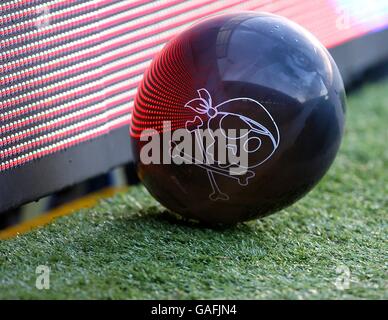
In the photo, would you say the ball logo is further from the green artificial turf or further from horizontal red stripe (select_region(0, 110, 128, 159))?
horizontal red stripe (select_region(0, 110, 128, 159))

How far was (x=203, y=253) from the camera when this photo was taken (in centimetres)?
346

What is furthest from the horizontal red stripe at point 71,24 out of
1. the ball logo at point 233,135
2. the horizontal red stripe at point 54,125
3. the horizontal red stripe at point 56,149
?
the ball logo at point 233,135

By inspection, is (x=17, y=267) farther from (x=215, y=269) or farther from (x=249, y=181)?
(x=249, y=181)

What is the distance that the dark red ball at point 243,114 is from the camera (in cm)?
334

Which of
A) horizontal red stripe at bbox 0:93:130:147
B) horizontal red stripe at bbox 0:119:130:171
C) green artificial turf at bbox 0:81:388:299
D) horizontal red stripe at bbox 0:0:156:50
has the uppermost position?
horizontal red stripe at bbox 0:0:156:50

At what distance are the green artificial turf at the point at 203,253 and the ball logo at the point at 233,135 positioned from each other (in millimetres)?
360

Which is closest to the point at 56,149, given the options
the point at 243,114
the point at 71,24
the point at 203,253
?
the point at 71,24

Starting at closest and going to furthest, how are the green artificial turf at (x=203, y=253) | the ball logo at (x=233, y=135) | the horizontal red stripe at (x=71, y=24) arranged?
1. the green artificial turf at (x=203, y=253)
2. the ball logo at (x=233, y=135)
3. the horizontal red stripe at (x=71, y=24)

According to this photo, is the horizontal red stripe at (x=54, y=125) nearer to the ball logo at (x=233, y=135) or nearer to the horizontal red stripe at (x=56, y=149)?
the horizontal red stripe at (x=56, y=149)

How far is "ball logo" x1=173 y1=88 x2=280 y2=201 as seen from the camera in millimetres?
3334

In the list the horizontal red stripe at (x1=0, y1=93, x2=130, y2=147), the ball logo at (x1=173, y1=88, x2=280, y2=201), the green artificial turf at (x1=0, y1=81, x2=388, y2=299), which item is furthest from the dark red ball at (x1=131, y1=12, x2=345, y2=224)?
the horizontal red stripe at (x1=0, y1=93, x2=130, y2=147)

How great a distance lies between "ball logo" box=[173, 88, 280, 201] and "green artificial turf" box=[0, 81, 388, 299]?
36cm

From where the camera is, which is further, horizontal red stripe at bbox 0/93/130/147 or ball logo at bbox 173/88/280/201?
horizontal red stripe at bbox 0/93/130/147

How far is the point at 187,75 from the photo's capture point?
3.43 metres
